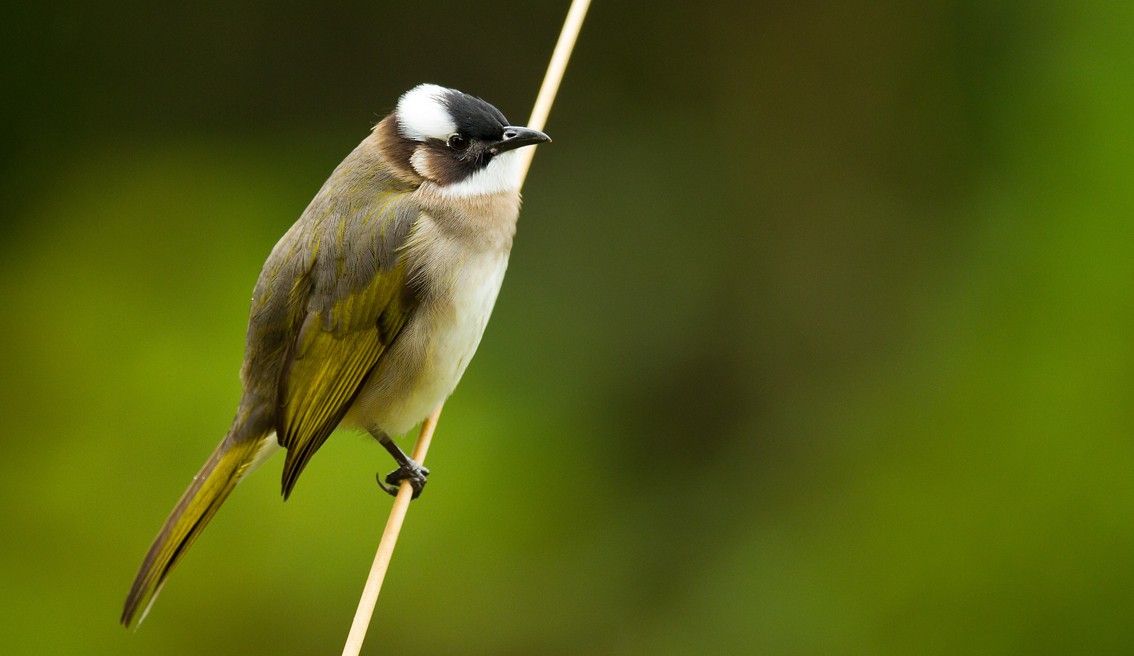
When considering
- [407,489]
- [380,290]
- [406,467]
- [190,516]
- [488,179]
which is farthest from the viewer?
[406,467]

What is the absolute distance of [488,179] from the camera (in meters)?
3.10

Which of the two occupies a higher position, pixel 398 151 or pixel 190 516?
pixel 398 151

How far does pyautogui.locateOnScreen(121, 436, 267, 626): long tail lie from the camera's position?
2.81 metres

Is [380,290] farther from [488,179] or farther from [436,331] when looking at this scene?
[488,179]

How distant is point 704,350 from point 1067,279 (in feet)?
4.72

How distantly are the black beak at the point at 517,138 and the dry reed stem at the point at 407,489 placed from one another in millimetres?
23

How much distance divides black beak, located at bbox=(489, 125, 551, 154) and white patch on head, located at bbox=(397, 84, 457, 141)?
0.12m

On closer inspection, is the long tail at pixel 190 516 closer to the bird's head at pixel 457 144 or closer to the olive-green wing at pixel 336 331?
the olive-green wing at pixel 336 331

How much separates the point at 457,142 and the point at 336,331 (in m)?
0.53

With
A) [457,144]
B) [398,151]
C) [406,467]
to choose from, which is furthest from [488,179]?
→ [406,467]

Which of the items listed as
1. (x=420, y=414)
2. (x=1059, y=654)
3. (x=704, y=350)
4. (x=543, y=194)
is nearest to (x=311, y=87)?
(x=543, y=194)

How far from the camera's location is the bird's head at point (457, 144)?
9.96 ft

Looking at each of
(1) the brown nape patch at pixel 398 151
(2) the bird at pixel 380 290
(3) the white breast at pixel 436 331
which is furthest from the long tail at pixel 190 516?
(1) the brown nape patch at pixel 398 151

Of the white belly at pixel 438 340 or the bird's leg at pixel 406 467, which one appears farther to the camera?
the bird's leg at pixel 406 467
